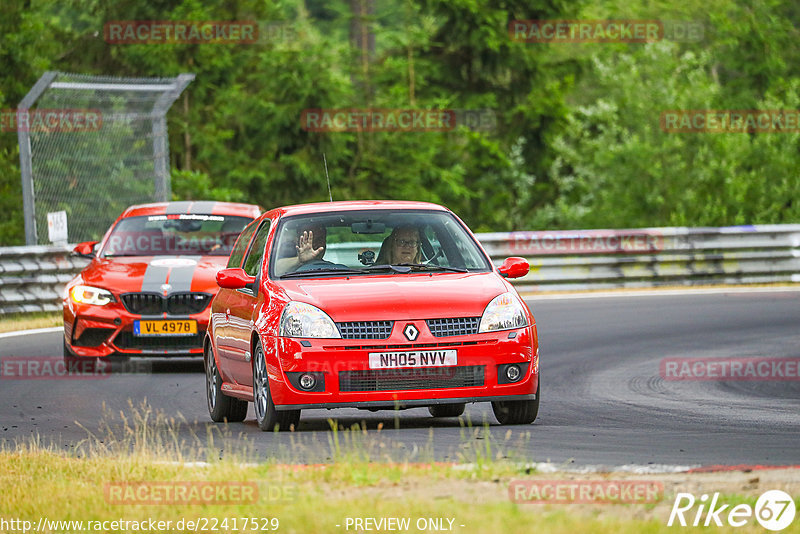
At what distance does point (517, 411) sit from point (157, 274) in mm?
5987

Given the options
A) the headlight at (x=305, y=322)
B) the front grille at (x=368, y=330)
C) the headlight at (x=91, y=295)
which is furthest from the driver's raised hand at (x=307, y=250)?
the headlight at (x=91, y=295)

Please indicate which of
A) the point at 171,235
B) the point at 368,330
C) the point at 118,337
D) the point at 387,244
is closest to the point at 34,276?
the point at 171,235

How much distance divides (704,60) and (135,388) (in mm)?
32780

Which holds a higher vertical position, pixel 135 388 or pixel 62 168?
pixel 62 168

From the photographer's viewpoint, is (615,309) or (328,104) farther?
(328,104)

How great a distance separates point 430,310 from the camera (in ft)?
30.5

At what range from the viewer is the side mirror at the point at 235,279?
10.4m

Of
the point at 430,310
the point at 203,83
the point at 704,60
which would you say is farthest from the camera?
the point at 704,60

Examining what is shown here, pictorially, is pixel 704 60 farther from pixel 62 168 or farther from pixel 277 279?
pixel 277 279

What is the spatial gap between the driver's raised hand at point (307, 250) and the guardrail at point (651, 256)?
1308 centimetres

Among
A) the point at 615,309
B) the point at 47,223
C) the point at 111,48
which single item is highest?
the point at 111,48

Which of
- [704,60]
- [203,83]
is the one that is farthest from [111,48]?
[704,60]

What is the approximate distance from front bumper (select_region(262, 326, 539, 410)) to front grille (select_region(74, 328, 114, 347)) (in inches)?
221

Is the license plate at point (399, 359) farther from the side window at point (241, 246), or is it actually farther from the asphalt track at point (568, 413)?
the side window at point (241, 246)
